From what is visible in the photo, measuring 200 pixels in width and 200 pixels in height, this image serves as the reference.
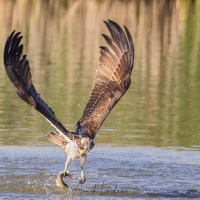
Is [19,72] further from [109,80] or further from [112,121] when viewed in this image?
[112,121]

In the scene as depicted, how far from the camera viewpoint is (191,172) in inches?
507

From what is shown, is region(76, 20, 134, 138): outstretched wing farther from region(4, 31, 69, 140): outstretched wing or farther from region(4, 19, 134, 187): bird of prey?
region(4, 31, 69, 140): outstretched wing

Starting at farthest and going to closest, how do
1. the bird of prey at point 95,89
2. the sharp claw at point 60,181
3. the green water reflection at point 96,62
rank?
the green water reflection at point 96,62
the sharp claw at point 60,181
the bird of prey at point 95,89

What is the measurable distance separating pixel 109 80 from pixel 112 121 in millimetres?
Answer: 4569

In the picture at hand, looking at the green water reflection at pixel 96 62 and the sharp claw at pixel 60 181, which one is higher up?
the green water reflection at pixel 96 62

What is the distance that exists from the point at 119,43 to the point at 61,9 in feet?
100

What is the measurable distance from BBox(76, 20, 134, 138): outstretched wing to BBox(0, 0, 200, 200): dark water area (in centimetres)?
88

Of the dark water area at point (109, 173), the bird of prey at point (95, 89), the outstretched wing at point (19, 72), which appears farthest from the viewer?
the dark water area at point (109, 173)

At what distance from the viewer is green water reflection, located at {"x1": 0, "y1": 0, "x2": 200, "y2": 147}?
52.0ft

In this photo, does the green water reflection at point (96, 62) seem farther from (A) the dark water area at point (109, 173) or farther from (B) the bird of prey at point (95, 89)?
(B) the bird of prey at point (95, 89)

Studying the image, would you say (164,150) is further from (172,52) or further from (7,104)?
(172,52)

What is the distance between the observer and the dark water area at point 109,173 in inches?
460

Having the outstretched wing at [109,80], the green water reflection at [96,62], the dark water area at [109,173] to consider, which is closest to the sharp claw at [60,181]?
the dark water area at [109,173]

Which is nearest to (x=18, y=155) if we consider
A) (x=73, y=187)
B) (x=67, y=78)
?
(x=73, y=187)
